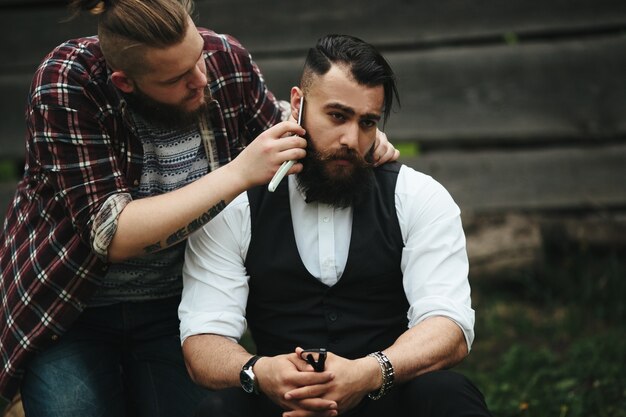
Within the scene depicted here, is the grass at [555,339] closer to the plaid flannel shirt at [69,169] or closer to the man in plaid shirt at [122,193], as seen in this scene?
the man in plaid shirt at [122,193]

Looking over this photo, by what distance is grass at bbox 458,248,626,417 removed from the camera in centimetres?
361

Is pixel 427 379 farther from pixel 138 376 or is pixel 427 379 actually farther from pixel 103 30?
pixel 103 30

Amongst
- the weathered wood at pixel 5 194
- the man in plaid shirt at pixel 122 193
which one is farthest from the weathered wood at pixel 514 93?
the weathered wood at pixel 5 194

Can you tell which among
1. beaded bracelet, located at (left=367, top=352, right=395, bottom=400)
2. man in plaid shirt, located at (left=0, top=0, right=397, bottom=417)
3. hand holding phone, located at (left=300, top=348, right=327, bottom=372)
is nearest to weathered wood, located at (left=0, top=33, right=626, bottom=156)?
man in plaid shirt, located at (left=0, top=0, right=397, bottom=417)

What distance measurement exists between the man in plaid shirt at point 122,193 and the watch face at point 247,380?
48 cm

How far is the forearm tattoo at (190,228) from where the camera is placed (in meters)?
2.63

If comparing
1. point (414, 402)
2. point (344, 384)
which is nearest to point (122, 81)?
point (344, 384)

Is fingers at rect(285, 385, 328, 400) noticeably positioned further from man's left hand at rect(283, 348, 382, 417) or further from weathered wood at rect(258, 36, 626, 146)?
weathered wood at rect(258, 36, 626, 146)

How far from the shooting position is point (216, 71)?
9.81 ft

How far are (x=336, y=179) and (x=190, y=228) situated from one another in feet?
1.72

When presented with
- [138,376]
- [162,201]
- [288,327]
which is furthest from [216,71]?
[138,376]

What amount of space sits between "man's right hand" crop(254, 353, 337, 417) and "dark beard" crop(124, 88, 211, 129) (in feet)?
2.76

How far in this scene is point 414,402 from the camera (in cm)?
260

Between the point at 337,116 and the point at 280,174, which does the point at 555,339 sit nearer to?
the point at 337,116
